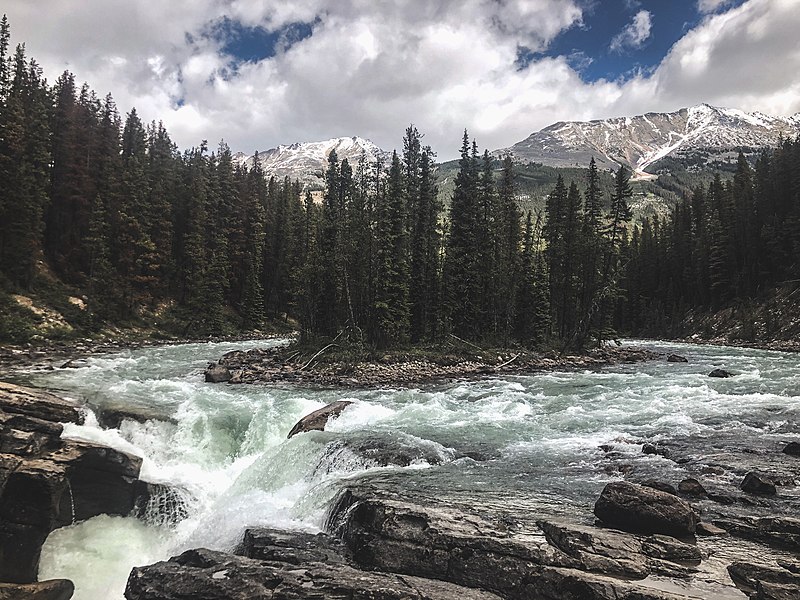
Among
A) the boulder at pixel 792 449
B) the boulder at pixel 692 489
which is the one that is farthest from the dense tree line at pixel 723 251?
the boulder at pixel 692 489

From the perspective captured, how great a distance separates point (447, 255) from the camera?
48.9 metres

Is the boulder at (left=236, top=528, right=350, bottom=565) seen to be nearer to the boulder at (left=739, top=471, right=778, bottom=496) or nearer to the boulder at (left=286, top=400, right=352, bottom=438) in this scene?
the boulder at (left=286, top=400, right=352, bottom=438)

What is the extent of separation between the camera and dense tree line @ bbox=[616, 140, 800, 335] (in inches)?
2731

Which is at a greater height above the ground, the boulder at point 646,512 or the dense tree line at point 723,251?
the dense tree line at point 723,251

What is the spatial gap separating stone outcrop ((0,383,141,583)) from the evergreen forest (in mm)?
25455

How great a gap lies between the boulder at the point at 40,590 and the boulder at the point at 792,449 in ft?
64.4

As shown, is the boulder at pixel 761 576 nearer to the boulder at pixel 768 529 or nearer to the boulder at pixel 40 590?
the boulder at pixel 768 529

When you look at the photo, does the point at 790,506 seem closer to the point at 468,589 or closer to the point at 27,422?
the point at 468,589

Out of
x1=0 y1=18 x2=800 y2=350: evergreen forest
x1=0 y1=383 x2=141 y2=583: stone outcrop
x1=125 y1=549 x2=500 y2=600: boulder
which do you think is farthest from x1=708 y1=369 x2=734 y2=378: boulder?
x1=0 y1=383 x2=141 y2=583: stone outcrop

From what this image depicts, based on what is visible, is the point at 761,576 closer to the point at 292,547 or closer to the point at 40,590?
the point at 292,547

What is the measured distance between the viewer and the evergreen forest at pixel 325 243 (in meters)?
43.5

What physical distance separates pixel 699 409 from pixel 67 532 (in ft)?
77.6

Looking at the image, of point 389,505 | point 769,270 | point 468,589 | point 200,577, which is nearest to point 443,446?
point 389,505

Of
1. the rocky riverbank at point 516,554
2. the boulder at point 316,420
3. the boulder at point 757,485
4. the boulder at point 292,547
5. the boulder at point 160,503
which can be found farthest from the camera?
the boulder at point 316,420
